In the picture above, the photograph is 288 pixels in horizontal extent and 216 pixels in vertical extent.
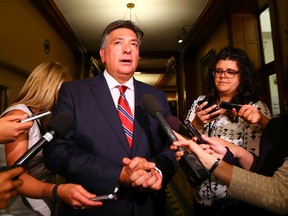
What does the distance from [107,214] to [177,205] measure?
240cm

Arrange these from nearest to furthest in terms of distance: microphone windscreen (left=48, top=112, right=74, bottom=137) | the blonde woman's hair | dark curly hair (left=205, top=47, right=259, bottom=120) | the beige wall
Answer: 1. microphone windscreen (left=48, top=112, right=74, bottom=137)
2. the blonde woman's hair
3. dark curly hair (left=205, top=47, right=259, bottom=120)
4. the beige wall

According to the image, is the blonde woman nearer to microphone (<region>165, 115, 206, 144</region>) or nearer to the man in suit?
the man in suit

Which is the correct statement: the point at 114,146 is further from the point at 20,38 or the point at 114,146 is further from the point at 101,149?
the point at 20,38

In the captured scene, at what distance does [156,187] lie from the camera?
0.94 m

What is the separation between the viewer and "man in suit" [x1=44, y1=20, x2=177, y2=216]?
39.3 inches

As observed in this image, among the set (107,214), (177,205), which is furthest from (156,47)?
(107,214)

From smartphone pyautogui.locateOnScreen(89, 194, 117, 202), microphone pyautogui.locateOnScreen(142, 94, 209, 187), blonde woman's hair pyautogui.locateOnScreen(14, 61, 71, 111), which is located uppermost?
blonde woman's hair pyautogui.locateOnScreen(14, 61, 71, 111)

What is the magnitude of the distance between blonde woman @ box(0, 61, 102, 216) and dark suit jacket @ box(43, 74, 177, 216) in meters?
0.10

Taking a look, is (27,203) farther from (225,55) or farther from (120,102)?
(225,55)

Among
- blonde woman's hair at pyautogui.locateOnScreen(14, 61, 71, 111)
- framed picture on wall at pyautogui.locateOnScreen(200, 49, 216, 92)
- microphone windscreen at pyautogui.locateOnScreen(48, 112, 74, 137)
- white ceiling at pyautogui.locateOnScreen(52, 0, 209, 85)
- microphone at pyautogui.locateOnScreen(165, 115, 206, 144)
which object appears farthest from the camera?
framed picture on wall at pyautogui.locateOnScreen(200, 49, 216, 92)

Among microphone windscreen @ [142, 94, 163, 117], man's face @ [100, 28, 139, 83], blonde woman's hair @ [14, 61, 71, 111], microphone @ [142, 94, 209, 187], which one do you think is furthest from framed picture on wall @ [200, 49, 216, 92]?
microphone @ [142, 94, 209, 187]

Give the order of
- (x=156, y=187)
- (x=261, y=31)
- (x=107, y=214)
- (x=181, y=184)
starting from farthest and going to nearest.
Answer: (x=181, y=184) → (x=261, y=31) → (x=107, y=214) → (x=156, y=187)

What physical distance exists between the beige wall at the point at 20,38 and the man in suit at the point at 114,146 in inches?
95.3

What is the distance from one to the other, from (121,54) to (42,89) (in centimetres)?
52
